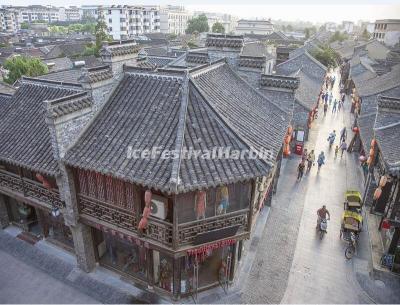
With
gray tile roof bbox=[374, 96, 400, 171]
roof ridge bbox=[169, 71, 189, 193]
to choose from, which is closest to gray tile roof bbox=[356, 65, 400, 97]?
gray tile roof bbox=[374, 96, 400, 171]

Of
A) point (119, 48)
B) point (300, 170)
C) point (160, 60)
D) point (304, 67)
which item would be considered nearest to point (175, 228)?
point (119, 48)

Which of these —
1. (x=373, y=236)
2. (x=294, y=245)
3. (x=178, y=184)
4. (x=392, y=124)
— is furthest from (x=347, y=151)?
(x=178, y=184)

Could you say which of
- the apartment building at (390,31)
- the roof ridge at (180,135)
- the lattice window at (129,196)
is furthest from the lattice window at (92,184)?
the apartment building at (390,31)

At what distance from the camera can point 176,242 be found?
46.0 ft

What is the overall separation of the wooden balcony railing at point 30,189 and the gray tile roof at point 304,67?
4118 cm

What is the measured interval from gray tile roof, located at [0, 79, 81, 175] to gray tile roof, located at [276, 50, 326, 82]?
38.4m

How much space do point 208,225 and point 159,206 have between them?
7.98 feet

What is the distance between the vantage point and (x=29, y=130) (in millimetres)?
17828

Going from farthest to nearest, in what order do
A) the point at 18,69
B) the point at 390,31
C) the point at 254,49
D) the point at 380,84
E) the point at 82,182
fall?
the point at 390,31, the point at 254,49, the point at 18,69, the point at 380,84, the point at 82,182

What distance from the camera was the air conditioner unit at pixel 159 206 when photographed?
14.2 meters

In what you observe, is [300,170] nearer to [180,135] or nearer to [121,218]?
[180,135]

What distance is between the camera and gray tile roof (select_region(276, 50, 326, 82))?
49228mm

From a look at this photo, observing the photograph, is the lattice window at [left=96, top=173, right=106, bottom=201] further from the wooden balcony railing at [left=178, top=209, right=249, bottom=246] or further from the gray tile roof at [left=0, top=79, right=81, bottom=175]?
the wooden balcony railing at [left=178, top=209, right=249, bottom=246]

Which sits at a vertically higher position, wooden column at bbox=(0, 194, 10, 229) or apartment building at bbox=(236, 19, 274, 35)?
apartment building at bbox=(236, 19, 274, 35)
